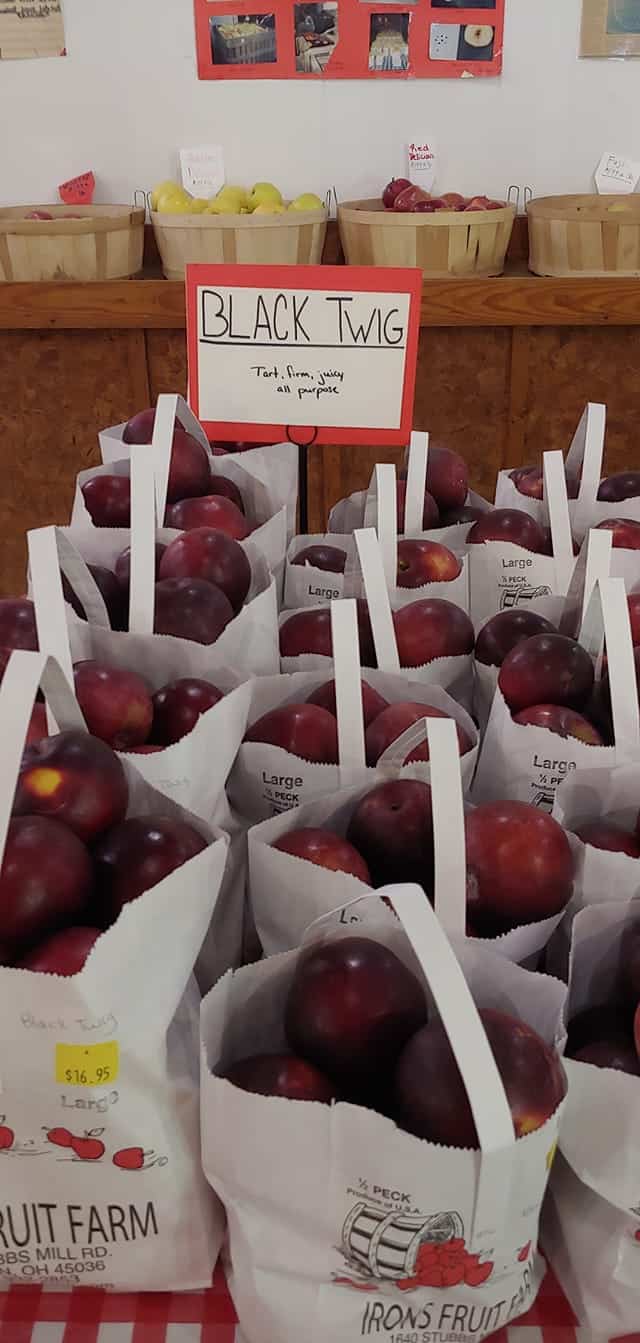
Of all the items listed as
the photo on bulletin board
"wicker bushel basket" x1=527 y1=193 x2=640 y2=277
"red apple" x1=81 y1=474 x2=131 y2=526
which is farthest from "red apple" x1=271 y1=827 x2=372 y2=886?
the photo on bulletin board

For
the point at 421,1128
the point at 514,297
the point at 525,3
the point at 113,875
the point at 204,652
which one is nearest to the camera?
the point at 421,1128

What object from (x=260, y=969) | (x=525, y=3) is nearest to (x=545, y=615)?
(x=260, y=969)

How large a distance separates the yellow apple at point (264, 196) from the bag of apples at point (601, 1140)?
8.35 ft

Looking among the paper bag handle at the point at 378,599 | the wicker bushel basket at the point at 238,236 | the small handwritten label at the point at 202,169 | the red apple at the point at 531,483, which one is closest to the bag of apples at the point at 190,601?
the paper bag handle at the point at 378,599

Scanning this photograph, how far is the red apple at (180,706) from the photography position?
84cm

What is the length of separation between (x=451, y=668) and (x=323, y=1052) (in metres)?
0.48

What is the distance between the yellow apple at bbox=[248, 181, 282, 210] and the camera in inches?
108

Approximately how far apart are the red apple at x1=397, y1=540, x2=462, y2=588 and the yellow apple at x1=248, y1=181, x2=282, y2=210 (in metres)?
1.99

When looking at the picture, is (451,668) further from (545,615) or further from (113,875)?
(113,875)

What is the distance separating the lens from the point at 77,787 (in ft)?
2.15

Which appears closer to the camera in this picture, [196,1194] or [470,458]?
[196,1194]

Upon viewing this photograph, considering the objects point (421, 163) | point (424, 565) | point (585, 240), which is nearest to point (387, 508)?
point (424, 565)

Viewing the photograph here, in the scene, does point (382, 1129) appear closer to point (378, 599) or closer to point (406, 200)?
point (378, 599)

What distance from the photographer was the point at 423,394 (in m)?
2.65
